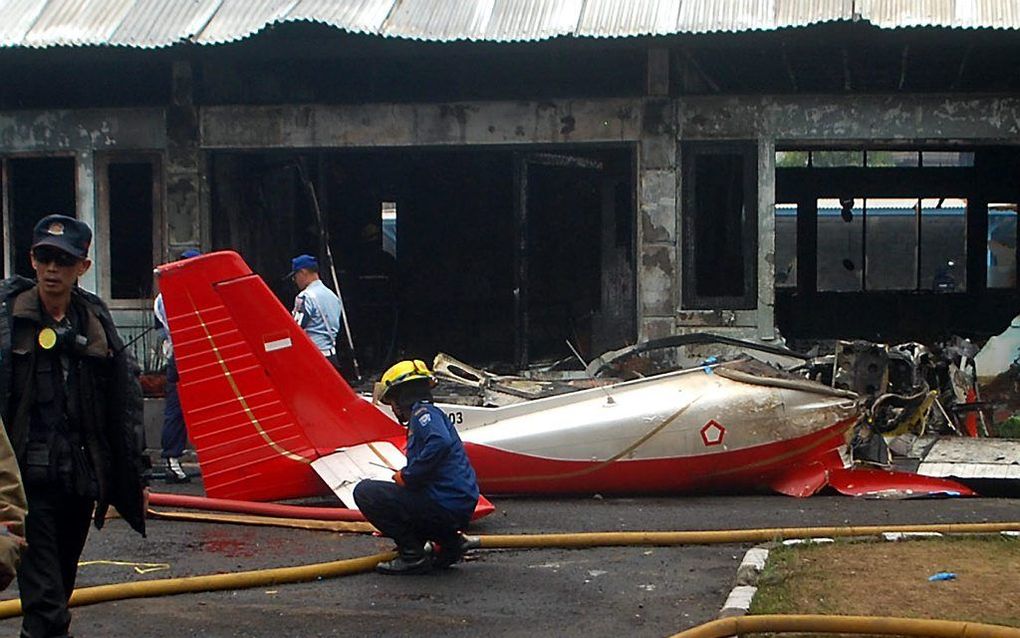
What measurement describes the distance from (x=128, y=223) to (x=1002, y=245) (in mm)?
13636

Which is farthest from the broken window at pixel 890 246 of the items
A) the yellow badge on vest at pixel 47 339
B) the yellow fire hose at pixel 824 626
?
the yellow badge on vest at pixel 47 339

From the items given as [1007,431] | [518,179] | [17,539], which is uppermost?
[518,179]

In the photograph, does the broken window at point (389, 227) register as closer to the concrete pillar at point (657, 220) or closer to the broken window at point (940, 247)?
the concrete pillar at point (657, 220)

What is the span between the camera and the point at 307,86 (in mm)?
14961

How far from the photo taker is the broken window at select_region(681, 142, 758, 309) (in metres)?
14.1

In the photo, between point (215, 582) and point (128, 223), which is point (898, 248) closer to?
point (128, 223)

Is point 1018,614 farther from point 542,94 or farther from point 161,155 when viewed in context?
point 161,155

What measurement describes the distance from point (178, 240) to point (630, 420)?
6882 mm

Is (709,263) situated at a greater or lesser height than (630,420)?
greater

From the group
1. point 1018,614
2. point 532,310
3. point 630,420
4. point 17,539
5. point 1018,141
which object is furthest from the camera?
point 532,310

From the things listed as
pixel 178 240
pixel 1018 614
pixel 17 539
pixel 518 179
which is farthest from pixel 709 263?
pixel 17 539

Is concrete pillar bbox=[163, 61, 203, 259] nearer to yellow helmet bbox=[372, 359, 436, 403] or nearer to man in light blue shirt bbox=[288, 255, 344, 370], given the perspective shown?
man in light blue shirt bbox=[288, 255, 344, 370]

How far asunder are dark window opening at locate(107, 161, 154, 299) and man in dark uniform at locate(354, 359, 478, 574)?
8303mm

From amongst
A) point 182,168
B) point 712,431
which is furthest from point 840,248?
point 712,431
